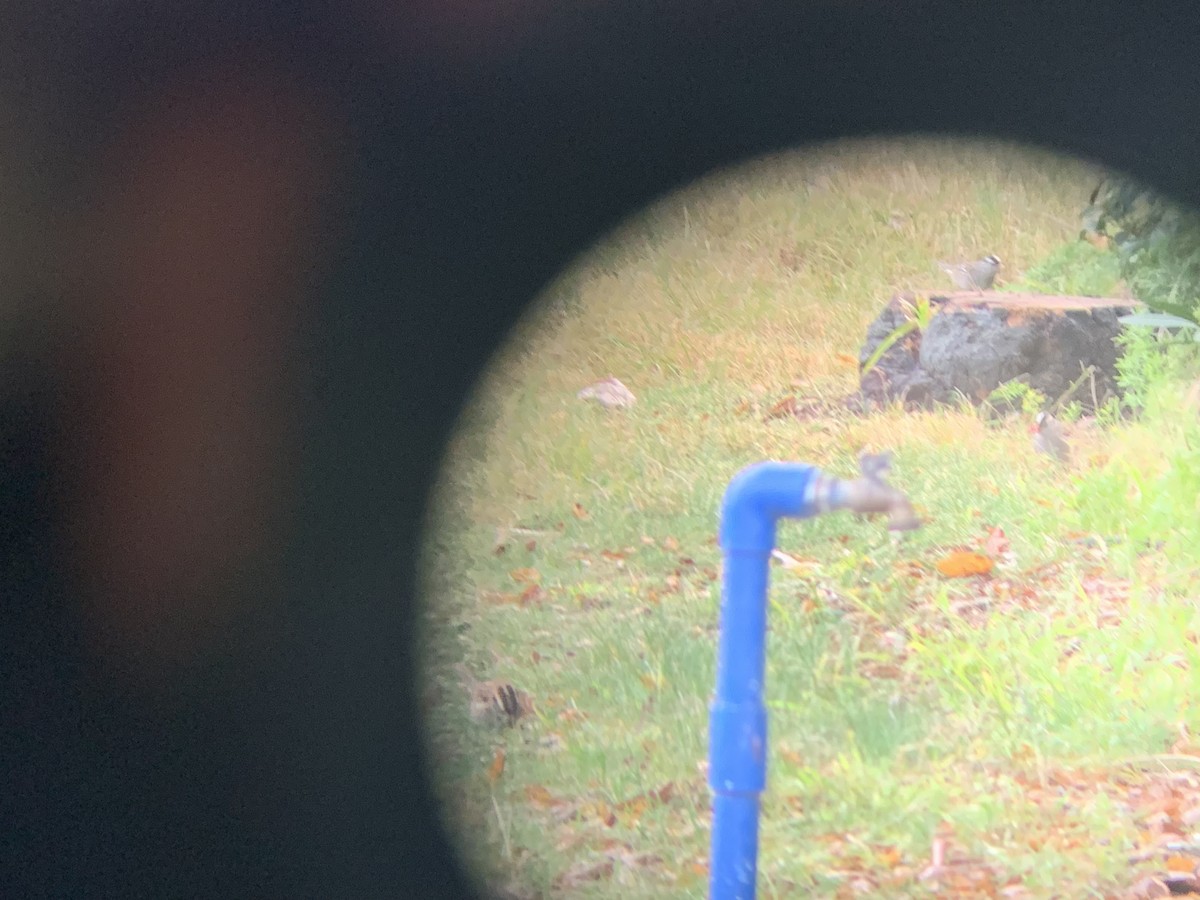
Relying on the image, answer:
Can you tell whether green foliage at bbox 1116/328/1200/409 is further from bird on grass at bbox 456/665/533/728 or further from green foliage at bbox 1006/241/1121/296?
bird on grass at bbox 456/665/533/728

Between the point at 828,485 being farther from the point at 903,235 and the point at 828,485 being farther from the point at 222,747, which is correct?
the point at 222,747

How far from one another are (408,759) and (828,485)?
1021 mm

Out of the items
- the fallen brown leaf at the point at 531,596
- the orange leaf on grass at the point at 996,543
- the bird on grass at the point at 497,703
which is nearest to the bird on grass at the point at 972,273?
the orange leaf on grass at the point at 996,543

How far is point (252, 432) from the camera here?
2035mm

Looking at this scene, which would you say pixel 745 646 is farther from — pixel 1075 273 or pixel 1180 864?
pixel 1075 273

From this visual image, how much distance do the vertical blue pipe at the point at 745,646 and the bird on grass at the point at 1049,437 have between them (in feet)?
3.04

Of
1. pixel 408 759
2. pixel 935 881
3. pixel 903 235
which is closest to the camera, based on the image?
pixel 935 881

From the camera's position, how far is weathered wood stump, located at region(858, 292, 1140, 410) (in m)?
2.26

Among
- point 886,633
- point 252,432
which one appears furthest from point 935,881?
point 252,432

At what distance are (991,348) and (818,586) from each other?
67cm

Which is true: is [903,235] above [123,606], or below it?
above

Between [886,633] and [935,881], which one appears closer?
[935,881]

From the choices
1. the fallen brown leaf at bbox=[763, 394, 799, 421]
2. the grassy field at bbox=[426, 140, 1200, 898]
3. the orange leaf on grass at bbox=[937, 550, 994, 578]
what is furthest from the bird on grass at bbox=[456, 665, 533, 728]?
the orange leaf on grass at bbox=[937, 550, 994, 578]

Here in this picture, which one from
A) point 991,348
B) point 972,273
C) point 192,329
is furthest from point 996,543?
point 192,329
